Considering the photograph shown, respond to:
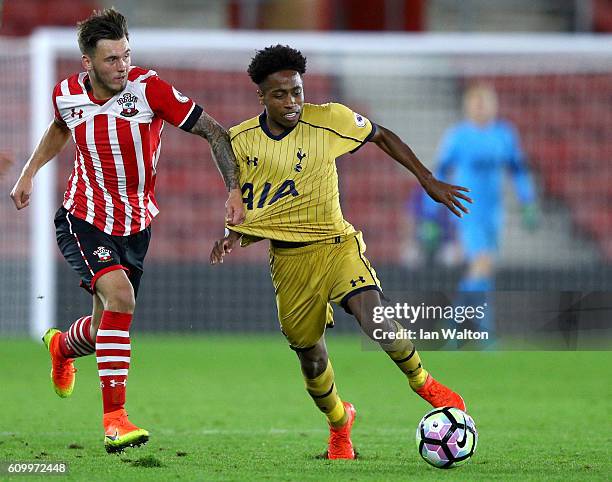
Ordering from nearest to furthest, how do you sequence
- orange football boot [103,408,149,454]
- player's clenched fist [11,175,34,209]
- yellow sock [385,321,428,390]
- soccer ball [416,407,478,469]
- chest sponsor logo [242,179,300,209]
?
soccer ball [416,407,478,469]
orange football boot [103,408,149,454]
yellow sock [385,321,428,390]
chest sponsor logo [242,179,300,209]
player's clenched fist [11,175,34,209]

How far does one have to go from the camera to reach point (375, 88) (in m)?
15.8

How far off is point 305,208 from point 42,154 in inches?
55.2

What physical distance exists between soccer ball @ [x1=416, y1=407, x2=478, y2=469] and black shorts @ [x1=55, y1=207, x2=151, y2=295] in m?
1.70

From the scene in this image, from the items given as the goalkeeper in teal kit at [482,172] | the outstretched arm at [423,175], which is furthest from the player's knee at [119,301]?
the goalkeeper in teal kit at [482,172]

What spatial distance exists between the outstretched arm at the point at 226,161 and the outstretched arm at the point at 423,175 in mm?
717

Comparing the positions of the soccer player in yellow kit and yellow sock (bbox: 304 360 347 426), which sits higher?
the soccer player in yellow kit

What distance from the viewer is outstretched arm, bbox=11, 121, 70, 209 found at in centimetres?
665

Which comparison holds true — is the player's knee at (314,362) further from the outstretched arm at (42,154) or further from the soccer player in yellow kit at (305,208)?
the outstretched arm at (42,154)

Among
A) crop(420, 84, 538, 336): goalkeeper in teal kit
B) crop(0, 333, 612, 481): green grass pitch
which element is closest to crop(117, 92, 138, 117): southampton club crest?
crop(0, 333, 612, 481): green grass pitch

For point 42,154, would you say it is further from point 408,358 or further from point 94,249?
point 408,358

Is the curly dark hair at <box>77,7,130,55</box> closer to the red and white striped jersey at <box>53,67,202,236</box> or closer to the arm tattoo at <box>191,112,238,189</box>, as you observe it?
the red and white striped jersey at <box>53,67,202,236</box>

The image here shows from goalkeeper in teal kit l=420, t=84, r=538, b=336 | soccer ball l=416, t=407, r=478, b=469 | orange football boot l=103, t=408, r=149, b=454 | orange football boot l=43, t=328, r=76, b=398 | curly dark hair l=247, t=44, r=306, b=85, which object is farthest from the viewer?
goalkeeper in teal kit l=420, t=84, r=538, b=336

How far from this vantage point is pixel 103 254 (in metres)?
6.43

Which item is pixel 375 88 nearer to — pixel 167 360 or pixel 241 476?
pixel 167 360
